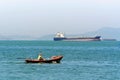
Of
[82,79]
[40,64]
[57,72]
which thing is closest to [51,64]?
[40,64]

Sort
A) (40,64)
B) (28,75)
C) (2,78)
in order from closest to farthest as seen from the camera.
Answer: (2,78) < (28,75) < (40,64)

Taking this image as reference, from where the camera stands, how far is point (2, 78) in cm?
4844

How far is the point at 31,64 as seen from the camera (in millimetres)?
68625

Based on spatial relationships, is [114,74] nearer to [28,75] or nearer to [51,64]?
[28,75]

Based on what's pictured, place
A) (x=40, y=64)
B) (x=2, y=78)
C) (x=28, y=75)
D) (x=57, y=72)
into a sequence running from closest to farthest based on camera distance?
(x=2, y=78)
(x=28, y=75)
(x=57, y=72)
(x=40, y=64)

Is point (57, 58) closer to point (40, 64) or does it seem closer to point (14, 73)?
point (40, 64)

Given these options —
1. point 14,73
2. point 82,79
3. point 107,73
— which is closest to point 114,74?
point 107,73

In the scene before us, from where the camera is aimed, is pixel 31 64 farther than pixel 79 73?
Yes

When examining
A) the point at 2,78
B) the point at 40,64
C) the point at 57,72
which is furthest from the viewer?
the point at 40,64

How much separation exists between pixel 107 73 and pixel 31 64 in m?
16.3

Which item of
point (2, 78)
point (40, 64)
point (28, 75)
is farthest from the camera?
point (40, 64)

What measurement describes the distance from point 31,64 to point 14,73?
1411cm

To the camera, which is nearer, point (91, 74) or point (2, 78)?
point (2, 78)

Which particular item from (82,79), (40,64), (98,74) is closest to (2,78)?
(82,79)
